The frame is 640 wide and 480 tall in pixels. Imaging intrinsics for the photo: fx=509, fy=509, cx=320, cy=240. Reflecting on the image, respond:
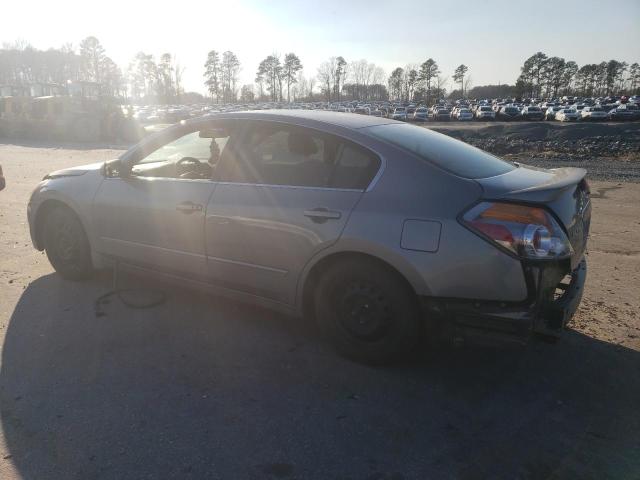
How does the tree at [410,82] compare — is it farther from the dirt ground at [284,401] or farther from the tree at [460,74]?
the dirt ground at [284,401]

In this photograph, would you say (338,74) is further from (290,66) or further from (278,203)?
(278,203)

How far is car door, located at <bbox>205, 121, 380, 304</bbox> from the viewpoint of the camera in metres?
3.35

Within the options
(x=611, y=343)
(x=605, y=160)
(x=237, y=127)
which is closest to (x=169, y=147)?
(x=237, y=127)

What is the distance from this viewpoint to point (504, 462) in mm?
2494

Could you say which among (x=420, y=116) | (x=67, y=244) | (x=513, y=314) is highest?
(x=513, y=314)

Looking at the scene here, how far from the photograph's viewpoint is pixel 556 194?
9.80ft

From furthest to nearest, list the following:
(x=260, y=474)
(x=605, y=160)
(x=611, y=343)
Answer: (x=605, y=160) < (x=611, y=343) < (x=260, y=474)

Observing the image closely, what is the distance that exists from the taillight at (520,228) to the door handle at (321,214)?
819mm

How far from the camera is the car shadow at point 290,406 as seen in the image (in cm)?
250

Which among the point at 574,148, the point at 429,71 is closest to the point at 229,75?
the point at 429,71

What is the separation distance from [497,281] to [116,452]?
220 centimetres

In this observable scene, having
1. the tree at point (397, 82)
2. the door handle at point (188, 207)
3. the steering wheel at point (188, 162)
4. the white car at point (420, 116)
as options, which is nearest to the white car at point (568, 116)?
the white car at point (420, 116)

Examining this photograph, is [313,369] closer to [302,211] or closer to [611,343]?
[302,211]

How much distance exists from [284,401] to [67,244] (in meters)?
3.10
